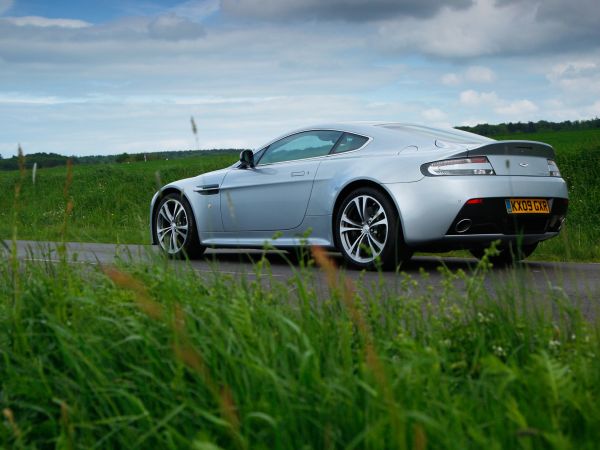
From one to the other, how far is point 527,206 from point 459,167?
2.64ft

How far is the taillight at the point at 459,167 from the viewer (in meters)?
8.18

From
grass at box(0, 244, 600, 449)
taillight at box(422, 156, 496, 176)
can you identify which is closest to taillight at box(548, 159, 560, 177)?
taillight at box(422, 156, 496, 176)

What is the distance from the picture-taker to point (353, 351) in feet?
11.9

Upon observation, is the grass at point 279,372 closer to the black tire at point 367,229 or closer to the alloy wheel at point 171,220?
the black tire at point 367,229

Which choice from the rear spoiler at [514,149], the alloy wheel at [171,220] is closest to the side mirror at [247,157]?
the alloy wheel at [171,220]

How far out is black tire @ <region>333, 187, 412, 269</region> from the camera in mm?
8344

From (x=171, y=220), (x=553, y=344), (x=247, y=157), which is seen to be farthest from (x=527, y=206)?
(x=553, y=344)

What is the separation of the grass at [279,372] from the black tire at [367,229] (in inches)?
164

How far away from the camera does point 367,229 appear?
8.50 m

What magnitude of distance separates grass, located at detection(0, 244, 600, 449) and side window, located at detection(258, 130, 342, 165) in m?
5.41

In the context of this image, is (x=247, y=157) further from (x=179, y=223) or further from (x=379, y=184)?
(x=379, y=184)

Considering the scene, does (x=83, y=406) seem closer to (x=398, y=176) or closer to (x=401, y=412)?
(x=401, y=412)

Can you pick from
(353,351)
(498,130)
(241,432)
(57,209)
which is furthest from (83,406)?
(498,130)

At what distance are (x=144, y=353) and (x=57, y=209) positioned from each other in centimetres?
2465
